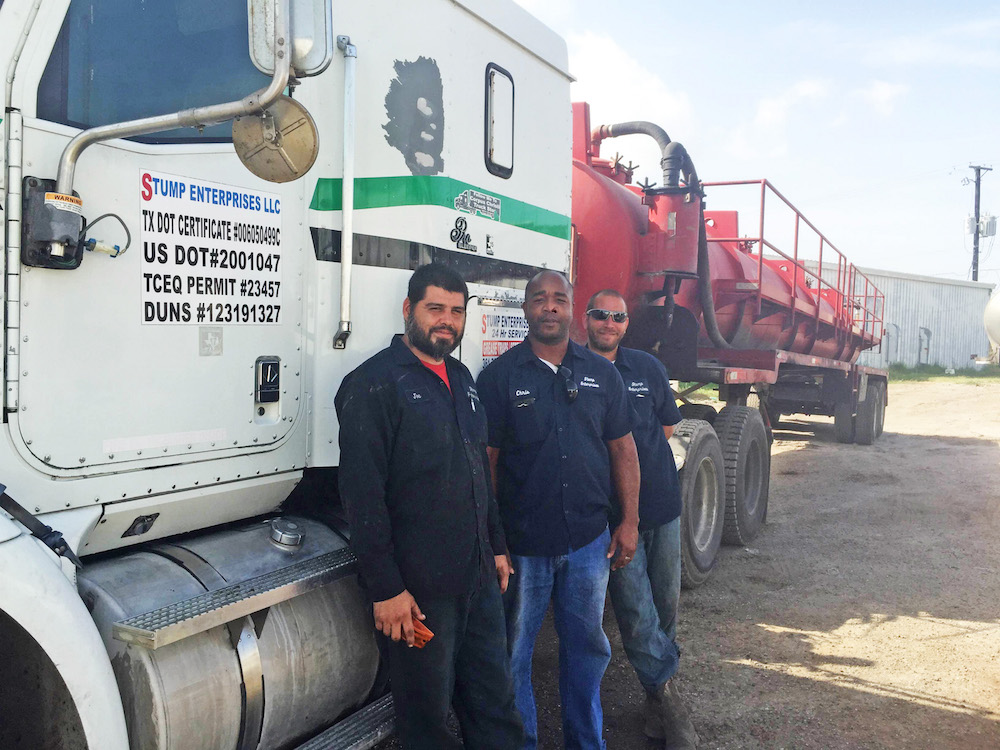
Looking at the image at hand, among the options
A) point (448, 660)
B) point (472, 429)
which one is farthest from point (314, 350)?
point (448, 660)

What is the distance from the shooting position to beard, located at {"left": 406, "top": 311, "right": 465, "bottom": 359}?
8.68 ft

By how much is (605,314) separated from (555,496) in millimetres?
1010

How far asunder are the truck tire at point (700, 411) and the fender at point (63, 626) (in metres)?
4.86

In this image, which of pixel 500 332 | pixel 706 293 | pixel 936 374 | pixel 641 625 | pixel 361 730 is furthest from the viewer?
pixel 936 374

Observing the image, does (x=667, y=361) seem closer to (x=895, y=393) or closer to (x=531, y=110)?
(x=531, y=110)

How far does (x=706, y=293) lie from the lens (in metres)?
6.10

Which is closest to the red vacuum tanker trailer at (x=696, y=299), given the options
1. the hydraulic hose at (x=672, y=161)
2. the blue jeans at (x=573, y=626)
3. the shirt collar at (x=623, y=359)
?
the hydraulic hose at (x=672, y=161)

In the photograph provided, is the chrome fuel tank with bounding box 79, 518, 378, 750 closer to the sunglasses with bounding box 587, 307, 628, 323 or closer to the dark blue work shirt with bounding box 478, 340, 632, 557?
the dark blue work shirt with bounding box 478, 340, 632, 557

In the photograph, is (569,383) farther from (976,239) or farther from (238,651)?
(976,239)

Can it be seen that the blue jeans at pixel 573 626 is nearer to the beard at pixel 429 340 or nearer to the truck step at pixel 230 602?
the truck step at pixel 230 602

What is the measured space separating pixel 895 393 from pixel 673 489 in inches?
806

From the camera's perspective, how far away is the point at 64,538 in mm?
2100

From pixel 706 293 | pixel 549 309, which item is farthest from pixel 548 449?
pixel 706 293

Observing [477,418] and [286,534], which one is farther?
[477,418]
